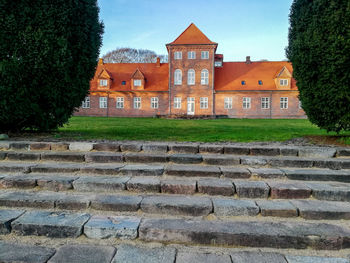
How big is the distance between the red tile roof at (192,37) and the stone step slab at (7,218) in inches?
1216

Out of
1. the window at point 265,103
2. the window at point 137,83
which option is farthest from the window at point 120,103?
A: the window at point 265,103

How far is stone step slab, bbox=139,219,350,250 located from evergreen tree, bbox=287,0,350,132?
14.8 feet

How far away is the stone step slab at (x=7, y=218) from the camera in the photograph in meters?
2.61

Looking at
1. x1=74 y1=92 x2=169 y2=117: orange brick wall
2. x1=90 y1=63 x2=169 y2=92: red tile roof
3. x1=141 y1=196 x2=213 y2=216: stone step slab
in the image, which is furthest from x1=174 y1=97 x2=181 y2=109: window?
x1=141 y1=196 x2=213 y2=216: stone step slab

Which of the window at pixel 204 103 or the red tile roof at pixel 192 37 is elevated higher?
the red tile roof at pixel 192 37

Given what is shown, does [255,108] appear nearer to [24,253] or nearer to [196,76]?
[196,76]

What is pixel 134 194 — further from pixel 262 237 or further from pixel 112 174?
pixel 262 237

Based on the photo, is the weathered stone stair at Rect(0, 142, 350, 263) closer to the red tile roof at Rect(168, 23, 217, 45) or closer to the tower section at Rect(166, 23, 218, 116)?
the tower section at Rect(166, 23, 218, 116)

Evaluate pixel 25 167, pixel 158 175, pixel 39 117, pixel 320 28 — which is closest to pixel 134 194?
pixel 158 175

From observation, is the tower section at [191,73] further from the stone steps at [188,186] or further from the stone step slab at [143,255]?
the stone step slab at [143,255]

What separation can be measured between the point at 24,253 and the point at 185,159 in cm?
294

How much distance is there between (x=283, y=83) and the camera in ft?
104

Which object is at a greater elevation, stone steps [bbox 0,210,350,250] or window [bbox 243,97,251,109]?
window [bbox 243,97,251,109]

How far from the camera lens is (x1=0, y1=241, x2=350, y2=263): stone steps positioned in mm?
2174
